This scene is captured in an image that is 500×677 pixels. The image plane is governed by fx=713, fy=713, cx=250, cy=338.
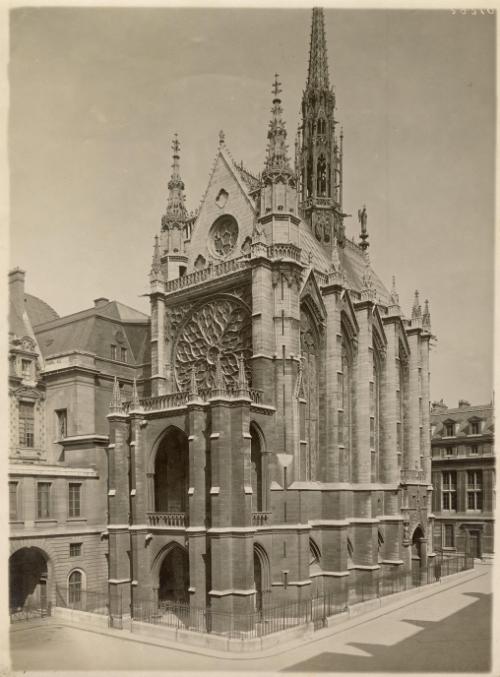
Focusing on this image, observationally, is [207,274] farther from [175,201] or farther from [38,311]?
[38,311]

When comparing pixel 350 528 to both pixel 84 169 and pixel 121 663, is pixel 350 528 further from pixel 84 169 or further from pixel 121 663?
pixel 84 169

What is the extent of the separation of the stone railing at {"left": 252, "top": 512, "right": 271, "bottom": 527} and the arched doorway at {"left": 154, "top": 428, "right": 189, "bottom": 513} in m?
4.48

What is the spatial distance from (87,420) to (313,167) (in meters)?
23.6

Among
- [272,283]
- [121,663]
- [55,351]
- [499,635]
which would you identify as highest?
[272,283]

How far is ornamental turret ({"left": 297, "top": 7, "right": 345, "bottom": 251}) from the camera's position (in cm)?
4912

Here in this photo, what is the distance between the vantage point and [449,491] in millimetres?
59812

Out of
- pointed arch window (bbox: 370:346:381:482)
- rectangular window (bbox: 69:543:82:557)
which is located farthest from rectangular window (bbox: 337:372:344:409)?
rectangular window (bbox: 69:543:82:557)

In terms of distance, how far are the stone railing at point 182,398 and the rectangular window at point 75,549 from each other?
276 inches

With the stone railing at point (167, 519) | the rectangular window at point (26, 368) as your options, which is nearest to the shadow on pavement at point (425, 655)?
the stone railing at point (167, 519)

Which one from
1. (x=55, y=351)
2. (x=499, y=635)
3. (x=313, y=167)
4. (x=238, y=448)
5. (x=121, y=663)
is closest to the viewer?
(x=499, y=635)

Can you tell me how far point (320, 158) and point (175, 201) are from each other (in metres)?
12.5

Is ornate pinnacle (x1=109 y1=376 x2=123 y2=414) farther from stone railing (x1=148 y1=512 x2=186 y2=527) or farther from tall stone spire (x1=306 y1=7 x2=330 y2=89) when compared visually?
tall stone spire (x1=306 y1=7 x2=330 y2=89)

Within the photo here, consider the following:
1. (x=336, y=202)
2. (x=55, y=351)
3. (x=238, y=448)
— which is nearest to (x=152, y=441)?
(x=238, y=448)

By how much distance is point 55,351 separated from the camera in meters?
42.3
